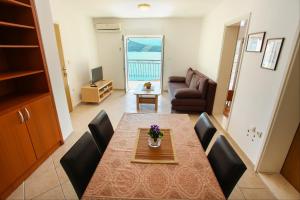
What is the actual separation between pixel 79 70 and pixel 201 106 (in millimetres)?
3361

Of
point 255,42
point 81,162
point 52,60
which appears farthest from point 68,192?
point 255,42

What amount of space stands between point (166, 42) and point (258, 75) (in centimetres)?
353

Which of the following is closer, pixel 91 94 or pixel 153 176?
pixel 153 176

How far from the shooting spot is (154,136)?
132cm

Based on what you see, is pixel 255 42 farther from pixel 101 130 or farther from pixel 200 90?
pixel 101 130

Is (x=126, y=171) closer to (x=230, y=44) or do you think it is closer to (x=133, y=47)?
(x=230, y=44)

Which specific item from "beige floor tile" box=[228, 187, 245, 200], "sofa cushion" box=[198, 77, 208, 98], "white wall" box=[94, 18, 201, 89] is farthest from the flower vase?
"white wall" box=[94, 18, 201, 89]

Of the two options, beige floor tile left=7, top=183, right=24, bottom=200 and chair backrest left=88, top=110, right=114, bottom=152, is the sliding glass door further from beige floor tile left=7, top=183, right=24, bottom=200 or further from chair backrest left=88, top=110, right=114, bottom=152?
beige floor tile left=7, top=183, right=24, bottom=200

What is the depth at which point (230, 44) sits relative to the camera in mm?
3184

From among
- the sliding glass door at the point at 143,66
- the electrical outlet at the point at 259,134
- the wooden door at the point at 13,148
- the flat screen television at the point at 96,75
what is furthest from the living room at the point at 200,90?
the sliding glass door at the point at 143,66

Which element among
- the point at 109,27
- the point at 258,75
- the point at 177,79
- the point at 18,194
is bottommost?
the point at 18,194

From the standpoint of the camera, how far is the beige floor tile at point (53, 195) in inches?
63.2

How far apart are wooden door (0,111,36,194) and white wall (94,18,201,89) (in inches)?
155

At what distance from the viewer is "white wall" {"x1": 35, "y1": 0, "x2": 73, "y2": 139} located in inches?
81.0
